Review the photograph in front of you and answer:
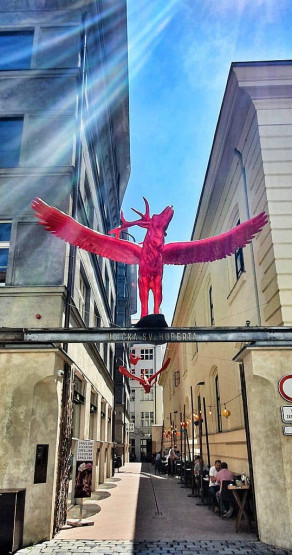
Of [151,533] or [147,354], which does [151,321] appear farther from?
[147,354]

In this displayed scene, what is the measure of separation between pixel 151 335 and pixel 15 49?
12.3 meters

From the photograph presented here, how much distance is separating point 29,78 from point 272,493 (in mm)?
14150

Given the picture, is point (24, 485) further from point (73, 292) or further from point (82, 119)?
point (82, 119)

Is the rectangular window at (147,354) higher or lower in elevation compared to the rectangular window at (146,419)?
higher

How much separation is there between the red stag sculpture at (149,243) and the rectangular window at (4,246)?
11.6 feet

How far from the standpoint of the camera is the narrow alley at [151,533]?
7734 mm

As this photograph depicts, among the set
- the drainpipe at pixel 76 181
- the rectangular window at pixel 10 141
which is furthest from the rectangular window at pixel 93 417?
the rectangular window at pixel 10 141

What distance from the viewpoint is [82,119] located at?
15.2 m

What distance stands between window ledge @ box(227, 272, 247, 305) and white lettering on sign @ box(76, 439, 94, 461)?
6929mm

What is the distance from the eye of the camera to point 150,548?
7.79m

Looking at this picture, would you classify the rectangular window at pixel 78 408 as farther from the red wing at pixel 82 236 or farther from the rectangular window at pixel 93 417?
the red wing at pixel 82 236

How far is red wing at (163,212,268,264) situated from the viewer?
9.02 metres

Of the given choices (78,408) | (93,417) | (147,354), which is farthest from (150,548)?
(147,354)

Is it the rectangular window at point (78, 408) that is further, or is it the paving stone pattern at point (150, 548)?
the rectangular window at point (78, 408)
